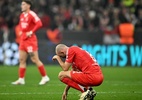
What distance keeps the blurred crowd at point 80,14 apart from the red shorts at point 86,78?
13528 millimetres

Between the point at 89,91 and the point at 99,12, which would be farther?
the point at 99,12

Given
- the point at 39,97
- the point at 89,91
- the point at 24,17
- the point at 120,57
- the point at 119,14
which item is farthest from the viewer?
the point at 119,14

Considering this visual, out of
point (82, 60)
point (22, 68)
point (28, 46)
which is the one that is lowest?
point (22, 68)

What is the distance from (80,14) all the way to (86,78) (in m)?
15.9

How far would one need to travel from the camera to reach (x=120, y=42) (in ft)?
78.7

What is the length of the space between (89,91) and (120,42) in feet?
43.5

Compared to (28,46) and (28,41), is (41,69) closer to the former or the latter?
(28,46)

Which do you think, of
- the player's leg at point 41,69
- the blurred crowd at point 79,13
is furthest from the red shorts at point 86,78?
the blurred crowd at point 79,13

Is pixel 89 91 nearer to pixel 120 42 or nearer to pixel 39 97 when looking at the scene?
pixel 39 97

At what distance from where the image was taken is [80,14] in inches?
1054

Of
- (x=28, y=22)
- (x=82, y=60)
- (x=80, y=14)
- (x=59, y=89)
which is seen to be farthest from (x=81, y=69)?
(x=80, y=14)

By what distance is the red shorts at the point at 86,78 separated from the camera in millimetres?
11047

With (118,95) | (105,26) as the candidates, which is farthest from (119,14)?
(118,95)

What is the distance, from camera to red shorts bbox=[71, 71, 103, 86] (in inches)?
435
